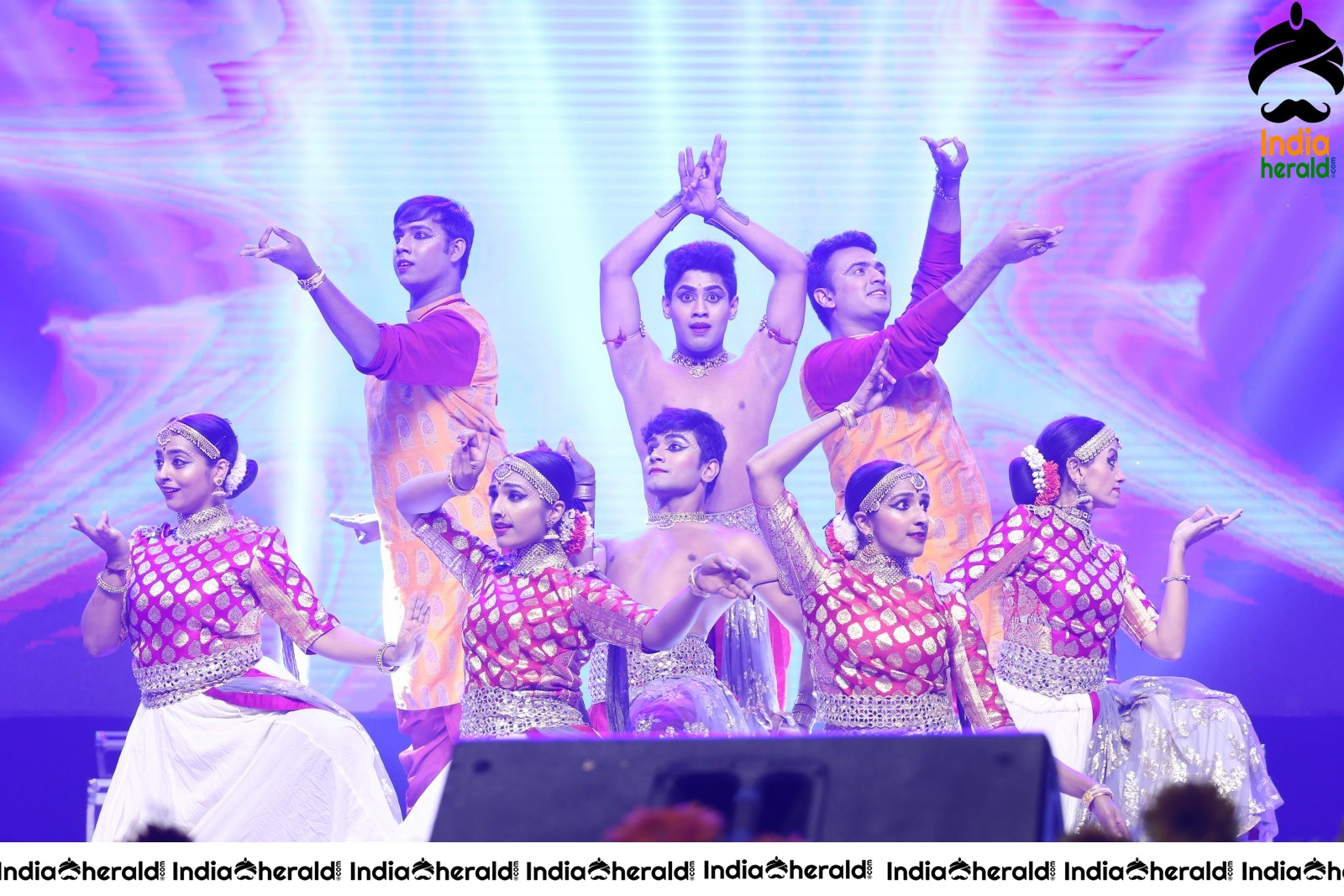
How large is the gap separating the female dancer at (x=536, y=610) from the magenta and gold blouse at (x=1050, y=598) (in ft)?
2.74

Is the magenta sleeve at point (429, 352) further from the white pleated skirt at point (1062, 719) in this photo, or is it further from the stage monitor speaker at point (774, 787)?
the stage monitor speaker at point (774, 787)

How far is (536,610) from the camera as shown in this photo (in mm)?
4316

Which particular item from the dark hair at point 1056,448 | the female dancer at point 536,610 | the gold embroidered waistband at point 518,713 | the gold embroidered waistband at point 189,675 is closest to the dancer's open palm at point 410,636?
the female dancer at point 536,610

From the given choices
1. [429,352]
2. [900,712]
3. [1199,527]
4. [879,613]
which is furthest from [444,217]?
[1199,527]

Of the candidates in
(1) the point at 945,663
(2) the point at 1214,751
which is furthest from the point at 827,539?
(2) the point at 1214,751

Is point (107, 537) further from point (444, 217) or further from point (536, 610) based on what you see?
point (444, 217)

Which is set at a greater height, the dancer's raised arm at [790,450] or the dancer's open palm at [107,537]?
the dancer's raised arm at [790,450]

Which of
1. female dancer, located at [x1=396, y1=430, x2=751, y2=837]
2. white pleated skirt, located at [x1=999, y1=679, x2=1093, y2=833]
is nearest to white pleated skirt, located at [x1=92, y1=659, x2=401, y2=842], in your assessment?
female dancer, located at [x1=396, y1=430, x2=751, y2=837]

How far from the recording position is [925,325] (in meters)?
4.93

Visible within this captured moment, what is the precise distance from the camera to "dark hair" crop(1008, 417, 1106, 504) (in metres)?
4.69

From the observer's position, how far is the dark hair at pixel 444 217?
5094 millimetres

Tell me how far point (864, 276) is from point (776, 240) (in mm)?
283

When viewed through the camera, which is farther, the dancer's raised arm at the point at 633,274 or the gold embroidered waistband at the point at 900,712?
the dancer's raised arm at the point at 633,274
